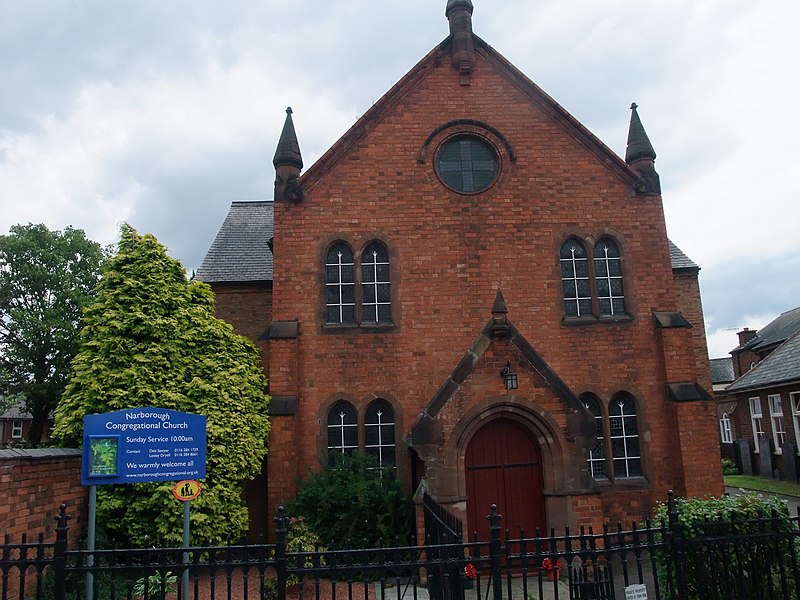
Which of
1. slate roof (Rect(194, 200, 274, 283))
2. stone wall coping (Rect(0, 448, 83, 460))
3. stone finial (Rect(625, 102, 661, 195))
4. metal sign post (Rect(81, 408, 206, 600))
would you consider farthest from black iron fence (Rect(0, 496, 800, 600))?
stone finial (Rect(625, 102, 661, 195))

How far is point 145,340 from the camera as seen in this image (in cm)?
1238

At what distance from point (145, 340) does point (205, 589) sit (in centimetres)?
497

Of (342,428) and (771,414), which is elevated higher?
(342,428)

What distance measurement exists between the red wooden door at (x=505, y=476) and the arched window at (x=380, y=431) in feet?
6.01

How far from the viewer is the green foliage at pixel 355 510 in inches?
450

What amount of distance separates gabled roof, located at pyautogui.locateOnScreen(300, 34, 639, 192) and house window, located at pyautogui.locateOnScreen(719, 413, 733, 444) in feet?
86.6

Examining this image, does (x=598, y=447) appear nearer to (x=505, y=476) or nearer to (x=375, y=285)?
(x=505, y=476)

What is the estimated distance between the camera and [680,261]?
17.5 m

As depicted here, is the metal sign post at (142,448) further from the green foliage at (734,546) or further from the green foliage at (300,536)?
the green foliage at (734,546)

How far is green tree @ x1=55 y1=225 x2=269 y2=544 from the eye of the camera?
449 inches

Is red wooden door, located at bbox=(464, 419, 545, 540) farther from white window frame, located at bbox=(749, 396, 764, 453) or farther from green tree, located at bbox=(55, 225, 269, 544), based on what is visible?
white window frame, located at bbox=(749, 396, 764, 453)

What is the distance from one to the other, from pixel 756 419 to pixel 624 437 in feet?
62.1

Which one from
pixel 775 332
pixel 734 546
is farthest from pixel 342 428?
pixel 775 332

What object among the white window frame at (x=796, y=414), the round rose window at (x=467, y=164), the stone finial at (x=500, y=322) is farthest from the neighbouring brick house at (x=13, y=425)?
the white window frame at (x=796, y=414)
